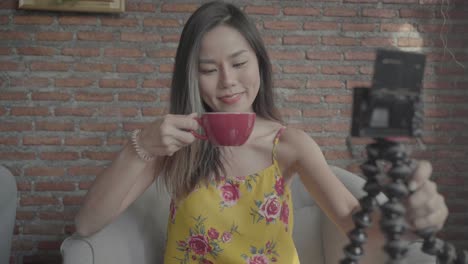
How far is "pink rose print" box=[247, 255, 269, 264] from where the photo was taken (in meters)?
1.30

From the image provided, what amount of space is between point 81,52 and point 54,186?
0.76 metres

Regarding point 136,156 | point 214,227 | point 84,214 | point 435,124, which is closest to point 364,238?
point 136,156

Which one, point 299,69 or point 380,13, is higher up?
point 380,13

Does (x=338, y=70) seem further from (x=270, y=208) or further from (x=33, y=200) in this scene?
(x=33, y=200)

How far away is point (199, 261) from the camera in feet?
4.43

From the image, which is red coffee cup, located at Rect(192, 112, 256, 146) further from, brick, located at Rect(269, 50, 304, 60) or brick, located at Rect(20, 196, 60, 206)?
brick, located at Rect(20, 196, 60, 206)

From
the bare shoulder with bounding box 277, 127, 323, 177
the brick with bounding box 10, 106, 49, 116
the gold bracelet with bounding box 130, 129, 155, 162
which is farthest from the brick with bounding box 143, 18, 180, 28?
the gold bracelet with bounding box 130, 129, 155, 162

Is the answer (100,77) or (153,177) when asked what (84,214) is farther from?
(100,77)

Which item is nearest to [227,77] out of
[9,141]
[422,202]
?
[422,202]

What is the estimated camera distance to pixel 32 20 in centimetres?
267

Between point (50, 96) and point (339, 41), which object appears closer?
point (50, 96)

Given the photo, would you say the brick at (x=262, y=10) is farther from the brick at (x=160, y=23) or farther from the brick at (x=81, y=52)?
the brick at (x=81, y=52)

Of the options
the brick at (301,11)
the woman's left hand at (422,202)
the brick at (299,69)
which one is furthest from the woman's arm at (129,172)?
the brick at (301,11)

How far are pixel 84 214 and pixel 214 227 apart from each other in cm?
35
